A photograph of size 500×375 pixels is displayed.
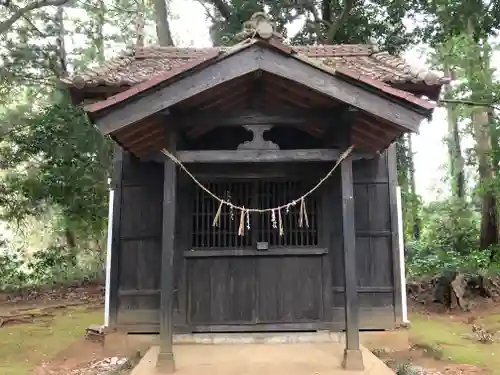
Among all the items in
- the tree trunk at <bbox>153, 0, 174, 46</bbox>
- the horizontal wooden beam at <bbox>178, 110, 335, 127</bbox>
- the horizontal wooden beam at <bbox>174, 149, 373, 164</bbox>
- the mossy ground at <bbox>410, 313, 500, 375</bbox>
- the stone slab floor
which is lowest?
the mossy ground at <bbox>410, 313, 500, 375</bbox>

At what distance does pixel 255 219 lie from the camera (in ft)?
24.2

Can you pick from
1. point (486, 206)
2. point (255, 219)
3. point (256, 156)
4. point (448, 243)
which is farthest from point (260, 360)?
point (448, 243)

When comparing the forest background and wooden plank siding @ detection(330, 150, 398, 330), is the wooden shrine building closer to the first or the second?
wooden plank siding @ detection(330, 150, 398, 330)

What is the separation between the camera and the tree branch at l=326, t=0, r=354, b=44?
46.8 ft

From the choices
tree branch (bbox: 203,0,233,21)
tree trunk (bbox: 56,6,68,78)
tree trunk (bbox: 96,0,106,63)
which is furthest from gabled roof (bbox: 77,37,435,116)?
tree trunk (bbox: 96,0,106,63)

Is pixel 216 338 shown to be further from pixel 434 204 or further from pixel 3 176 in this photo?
pixel 434 204

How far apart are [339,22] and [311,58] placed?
30.8 feet

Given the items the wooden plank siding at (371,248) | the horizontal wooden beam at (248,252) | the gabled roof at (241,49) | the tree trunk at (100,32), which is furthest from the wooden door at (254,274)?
the tree trunk at (100,32)

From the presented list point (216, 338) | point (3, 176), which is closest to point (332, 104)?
point (216, 338)

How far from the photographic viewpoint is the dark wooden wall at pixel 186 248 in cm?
731

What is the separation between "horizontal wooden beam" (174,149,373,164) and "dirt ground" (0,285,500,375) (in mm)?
2914

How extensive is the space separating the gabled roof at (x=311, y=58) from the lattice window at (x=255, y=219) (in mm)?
1944

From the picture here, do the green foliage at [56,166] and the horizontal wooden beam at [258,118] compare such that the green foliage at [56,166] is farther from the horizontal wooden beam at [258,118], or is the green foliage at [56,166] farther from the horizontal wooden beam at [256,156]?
the horizontal wooden beam at [256,156]

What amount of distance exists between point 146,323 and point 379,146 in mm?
4280
